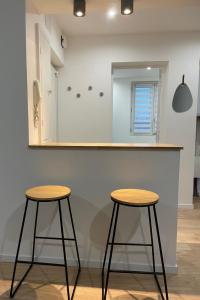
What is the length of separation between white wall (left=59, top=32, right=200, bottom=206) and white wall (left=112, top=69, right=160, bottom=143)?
6.56 feet

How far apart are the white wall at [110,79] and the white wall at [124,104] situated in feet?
6.56

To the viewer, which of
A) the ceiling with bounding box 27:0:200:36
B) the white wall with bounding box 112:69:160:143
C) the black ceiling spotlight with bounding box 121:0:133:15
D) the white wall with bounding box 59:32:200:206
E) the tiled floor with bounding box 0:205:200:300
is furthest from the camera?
the white wall with bounding box 112:69:160:143

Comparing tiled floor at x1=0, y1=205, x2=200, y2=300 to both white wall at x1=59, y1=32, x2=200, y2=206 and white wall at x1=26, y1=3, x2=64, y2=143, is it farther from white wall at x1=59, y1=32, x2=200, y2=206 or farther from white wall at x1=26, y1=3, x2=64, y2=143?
white wall at x1=59, y1=32, x2=200, y2=206

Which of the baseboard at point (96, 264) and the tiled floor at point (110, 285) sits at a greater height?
the baseboard at point (96, 264)

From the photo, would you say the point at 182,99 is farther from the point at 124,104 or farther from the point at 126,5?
the point at 124,104

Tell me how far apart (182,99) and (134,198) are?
1.99 metres

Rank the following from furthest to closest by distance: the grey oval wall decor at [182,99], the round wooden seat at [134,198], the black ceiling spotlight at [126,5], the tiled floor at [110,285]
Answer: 1. the grey oval wall decor at [182,99]
2. the black ceiling spotlight at [126,5]
3. the tiled floor at [110,285]
4. the round wooden seat at [134,198]

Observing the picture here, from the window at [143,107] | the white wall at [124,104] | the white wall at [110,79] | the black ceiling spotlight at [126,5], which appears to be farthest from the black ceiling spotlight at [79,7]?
the window at [143,107]

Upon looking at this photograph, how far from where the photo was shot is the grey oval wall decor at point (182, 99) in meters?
2.96

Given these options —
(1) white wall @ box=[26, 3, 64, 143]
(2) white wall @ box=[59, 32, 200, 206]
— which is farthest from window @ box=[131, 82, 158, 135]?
(1) white wall @ box=[26, 3, 64, 143]

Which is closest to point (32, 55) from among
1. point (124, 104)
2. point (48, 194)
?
point (48, 194)

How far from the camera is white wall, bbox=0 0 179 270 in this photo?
6.24ft

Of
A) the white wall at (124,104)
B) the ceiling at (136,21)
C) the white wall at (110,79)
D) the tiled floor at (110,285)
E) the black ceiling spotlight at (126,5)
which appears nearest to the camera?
the tiled floor at (110,285)

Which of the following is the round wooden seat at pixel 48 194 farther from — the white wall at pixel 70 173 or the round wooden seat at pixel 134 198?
the round wooden seat at pixel 134 198
